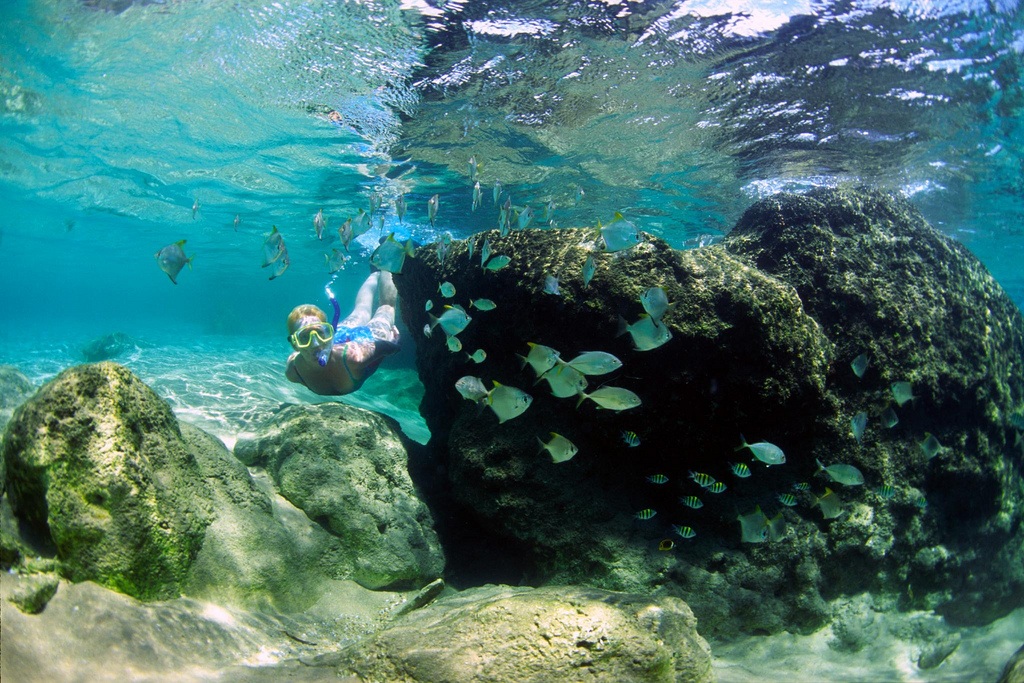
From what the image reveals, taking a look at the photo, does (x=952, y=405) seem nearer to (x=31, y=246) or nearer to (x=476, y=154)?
(x=476, y=154)

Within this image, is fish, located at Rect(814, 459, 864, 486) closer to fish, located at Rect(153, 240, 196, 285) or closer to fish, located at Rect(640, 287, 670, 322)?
fish, located at Rect(640, 287, 670, 322)

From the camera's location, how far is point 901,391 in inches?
210

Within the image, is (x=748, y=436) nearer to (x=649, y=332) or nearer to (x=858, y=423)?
(x=858, y=423)

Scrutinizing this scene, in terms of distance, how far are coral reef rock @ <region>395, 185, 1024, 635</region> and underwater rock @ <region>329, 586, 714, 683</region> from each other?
5.23 feet

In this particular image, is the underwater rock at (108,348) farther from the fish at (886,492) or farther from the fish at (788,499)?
the fish at (886,492)

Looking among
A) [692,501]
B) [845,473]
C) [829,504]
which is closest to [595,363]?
[692,501]

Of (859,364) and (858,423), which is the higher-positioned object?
(859,364)

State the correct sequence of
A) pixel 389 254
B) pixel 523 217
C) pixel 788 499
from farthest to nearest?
pixel 523 217, pixel 389 254, pixel 788 499

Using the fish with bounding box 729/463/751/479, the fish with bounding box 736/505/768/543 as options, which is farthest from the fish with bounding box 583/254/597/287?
the fish with bounding box 736/505/768/543

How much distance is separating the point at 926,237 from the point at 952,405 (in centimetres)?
292

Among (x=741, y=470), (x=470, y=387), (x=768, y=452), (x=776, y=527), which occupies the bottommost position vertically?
(x=776, y=527)

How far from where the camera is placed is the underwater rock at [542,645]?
2869 mm

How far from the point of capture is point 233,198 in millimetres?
22359

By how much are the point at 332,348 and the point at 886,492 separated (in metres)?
7.91
